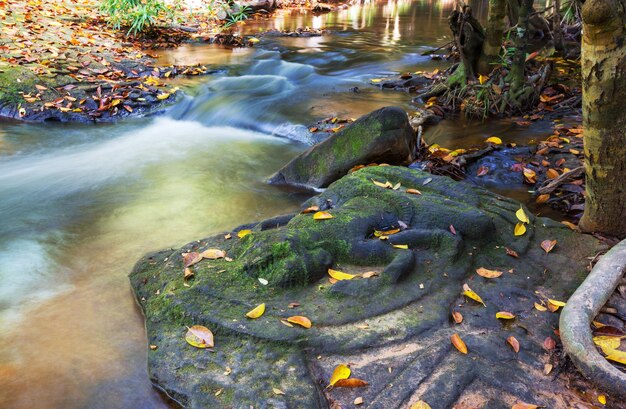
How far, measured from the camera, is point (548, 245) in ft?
13.2

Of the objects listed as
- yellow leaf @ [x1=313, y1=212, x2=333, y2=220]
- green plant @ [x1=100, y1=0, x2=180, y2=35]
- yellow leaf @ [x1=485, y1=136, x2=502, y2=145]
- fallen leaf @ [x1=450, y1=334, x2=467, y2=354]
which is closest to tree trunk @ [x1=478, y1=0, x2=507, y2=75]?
yellow leaf @ [x1=485, y1=136, x2=502, y2=145]

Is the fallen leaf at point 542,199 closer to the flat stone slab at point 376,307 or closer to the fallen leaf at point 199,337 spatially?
the flat stone slab at point 376,307

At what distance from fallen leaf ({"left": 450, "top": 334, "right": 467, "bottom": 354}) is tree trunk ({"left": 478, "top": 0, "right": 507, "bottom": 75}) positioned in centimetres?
698

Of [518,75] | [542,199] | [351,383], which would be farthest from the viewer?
[518,75]

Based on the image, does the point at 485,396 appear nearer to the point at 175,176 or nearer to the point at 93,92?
the point at 175,176

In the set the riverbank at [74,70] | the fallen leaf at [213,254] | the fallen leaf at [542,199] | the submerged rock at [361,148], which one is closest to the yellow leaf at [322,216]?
the fallen leaf at [213,254]

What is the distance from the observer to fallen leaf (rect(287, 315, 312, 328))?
318 centimetres

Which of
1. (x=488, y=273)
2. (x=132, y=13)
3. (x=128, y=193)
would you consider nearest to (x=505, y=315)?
(x=488, y=273)

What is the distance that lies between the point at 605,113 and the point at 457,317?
6.21ft

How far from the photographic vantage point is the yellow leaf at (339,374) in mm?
2879

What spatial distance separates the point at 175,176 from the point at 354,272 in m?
4.01

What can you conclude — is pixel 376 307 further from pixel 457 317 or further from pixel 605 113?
pixel 605 113

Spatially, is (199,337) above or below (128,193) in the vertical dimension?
above

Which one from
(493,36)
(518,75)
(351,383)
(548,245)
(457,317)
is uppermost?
(493,36)
